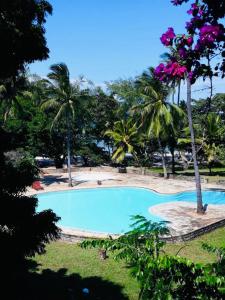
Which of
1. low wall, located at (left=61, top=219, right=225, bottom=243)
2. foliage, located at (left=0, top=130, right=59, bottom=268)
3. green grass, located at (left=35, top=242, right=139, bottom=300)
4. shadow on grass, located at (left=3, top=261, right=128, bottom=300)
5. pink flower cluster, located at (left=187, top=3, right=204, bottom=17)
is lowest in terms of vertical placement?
shadow on grass, located at (left=3, top=261, right=128, bottom=300)

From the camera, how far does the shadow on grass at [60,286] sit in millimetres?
10945

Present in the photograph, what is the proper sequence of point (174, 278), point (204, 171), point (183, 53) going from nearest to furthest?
point (183, 53) → point (174, 278) → point (204, 171)

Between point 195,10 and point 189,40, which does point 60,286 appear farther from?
point 195,10

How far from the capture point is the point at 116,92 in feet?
147

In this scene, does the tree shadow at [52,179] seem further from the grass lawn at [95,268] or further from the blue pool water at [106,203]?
the grass lawn at [95,268]

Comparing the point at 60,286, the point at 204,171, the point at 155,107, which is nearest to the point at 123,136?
the point at 155,107

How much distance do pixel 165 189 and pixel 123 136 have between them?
1135 centimetres

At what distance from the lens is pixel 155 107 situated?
30875mm

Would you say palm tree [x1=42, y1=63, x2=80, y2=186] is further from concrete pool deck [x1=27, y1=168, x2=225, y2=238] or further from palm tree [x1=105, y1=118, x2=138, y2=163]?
palm tree [x1=105, y1=118, x2=138, y2=163]

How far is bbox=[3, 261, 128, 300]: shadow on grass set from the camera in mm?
10945

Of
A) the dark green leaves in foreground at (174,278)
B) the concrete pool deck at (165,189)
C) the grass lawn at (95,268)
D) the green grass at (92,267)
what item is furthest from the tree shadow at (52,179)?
the dark green leaves in foreground at (174,278)

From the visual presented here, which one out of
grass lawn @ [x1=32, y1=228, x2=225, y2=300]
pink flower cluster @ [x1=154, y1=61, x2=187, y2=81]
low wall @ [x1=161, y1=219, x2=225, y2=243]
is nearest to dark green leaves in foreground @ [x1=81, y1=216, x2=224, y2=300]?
pink flower cluster @ [x1=154, y1=61, x2=187, y2=81]

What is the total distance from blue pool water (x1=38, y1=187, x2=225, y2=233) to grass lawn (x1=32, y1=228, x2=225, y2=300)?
5.72 m

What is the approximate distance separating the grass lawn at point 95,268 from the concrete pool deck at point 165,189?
4.12 ft
